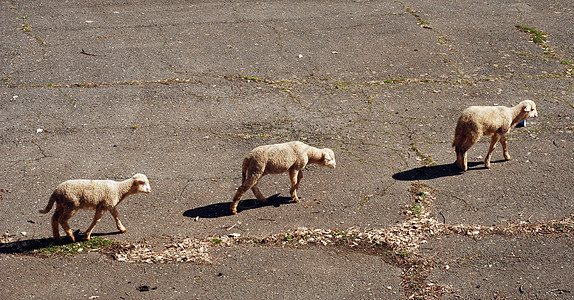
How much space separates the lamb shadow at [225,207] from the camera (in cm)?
901

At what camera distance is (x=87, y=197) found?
7.94m

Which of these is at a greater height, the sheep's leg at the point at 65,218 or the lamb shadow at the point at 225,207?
the sheep's leg at the point at 65,218

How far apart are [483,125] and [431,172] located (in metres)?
1.23

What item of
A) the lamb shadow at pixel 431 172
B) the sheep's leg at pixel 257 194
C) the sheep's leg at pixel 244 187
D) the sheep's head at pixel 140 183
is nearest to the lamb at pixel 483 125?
the lamb shadow at pixel 431 172

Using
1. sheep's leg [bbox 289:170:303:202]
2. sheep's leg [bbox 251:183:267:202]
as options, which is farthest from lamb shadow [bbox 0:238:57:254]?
sheep's leg [bbox 289:170:303:202]

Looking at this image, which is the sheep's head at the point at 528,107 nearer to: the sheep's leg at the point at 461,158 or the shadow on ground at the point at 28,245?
the sheep's leg at the point at 461,158

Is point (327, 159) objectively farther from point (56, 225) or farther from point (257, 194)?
point (56, 225)

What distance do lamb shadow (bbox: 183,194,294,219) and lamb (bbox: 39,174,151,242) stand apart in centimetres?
102

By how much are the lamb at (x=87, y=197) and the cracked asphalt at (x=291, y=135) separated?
1.70ft

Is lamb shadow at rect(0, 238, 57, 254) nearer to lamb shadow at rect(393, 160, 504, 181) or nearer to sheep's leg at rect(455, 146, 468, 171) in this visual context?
lamb shadow at rect(393, 160, 504, 181)

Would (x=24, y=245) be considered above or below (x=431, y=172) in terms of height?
below

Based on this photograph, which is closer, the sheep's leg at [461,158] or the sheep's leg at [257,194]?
the sheep's leg at [257,194]

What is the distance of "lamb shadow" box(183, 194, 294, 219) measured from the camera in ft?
29.6

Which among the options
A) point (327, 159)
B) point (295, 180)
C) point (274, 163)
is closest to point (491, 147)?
point (327, 159)
